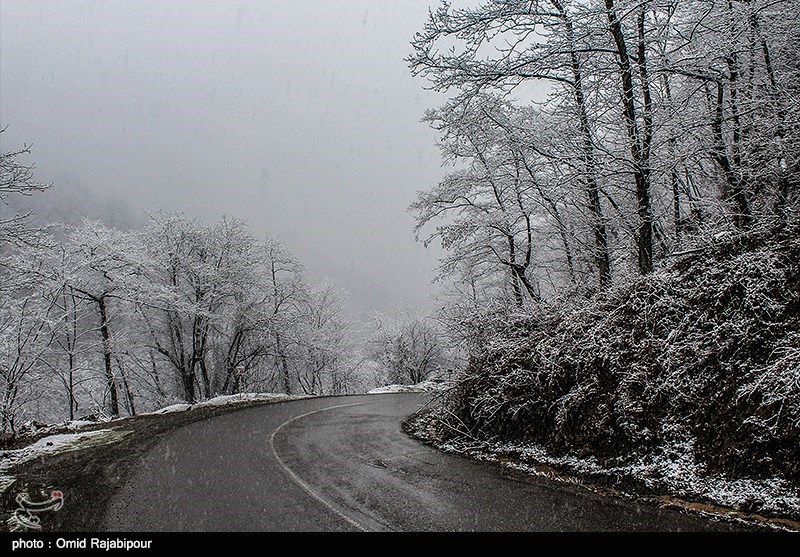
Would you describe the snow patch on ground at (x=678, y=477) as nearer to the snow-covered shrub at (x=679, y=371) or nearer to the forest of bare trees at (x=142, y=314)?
the snow-covered shrub at (x=679, y=371)

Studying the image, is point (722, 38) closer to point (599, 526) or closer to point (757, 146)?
point (757, 146)

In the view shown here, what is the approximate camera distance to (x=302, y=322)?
107 ft

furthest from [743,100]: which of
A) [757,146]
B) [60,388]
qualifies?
[60,388]

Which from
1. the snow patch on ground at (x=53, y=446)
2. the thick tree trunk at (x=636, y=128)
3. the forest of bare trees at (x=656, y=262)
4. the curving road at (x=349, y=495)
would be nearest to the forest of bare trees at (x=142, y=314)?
the snow patch on ground at (x=53, y=446)

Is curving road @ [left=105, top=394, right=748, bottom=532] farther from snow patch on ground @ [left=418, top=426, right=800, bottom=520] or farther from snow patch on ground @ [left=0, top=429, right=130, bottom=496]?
snow patch on ground @ [left=0, top=429, right=130, bottom=496]

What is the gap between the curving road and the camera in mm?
5180

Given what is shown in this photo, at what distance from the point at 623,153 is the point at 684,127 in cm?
143

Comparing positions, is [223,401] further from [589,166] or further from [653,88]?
[653,88]

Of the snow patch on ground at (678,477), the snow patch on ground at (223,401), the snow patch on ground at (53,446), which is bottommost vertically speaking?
the snow patch on ground at (678,477)

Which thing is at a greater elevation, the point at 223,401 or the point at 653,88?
the point at 653,88

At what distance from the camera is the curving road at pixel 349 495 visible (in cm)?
518

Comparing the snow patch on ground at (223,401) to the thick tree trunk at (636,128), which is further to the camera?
the snow patch on ground at (223,401)

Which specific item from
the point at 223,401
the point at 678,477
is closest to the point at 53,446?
the point at 223,401

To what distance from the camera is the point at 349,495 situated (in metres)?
6.21
